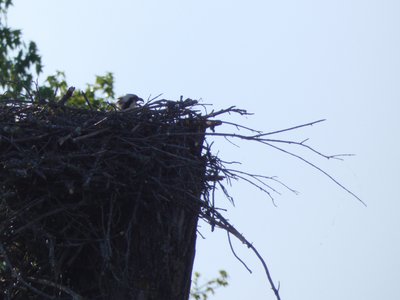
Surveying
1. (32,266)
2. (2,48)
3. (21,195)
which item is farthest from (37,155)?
(2,48)

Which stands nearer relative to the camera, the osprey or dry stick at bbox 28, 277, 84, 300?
dry stick at bbox 28, 277, 84, 300

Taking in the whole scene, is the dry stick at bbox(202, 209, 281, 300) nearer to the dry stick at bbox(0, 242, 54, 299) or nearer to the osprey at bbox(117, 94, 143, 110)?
the dry stick at bbox(0, 242, 54, 299)

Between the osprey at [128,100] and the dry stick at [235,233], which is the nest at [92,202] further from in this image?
the osprey at [128,100]

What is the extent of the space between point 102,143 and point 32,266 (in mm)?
815

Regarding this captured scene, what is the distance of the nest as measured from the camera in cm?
641

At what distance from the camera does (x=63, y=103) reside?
712 cm

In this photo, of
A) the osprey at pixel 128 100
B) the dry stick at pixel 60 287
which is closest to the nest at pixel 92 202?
the dry stick at pixel 60 287

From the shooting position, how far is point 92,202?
6531mm

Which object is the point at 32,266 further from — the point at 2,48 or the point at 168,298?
the point at 2,48

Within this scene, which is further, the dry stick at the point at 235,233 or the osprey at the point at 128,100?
the osprey at the point at 128,100

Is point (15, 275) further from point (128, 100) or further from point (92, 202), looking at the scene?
point (128, 100)

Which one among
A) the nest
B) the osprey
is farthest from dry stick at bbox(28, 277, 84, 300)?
the osprey

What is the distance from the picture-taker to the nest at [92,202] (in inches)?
252

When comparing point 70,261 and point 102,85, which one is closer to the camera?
point 70,261
